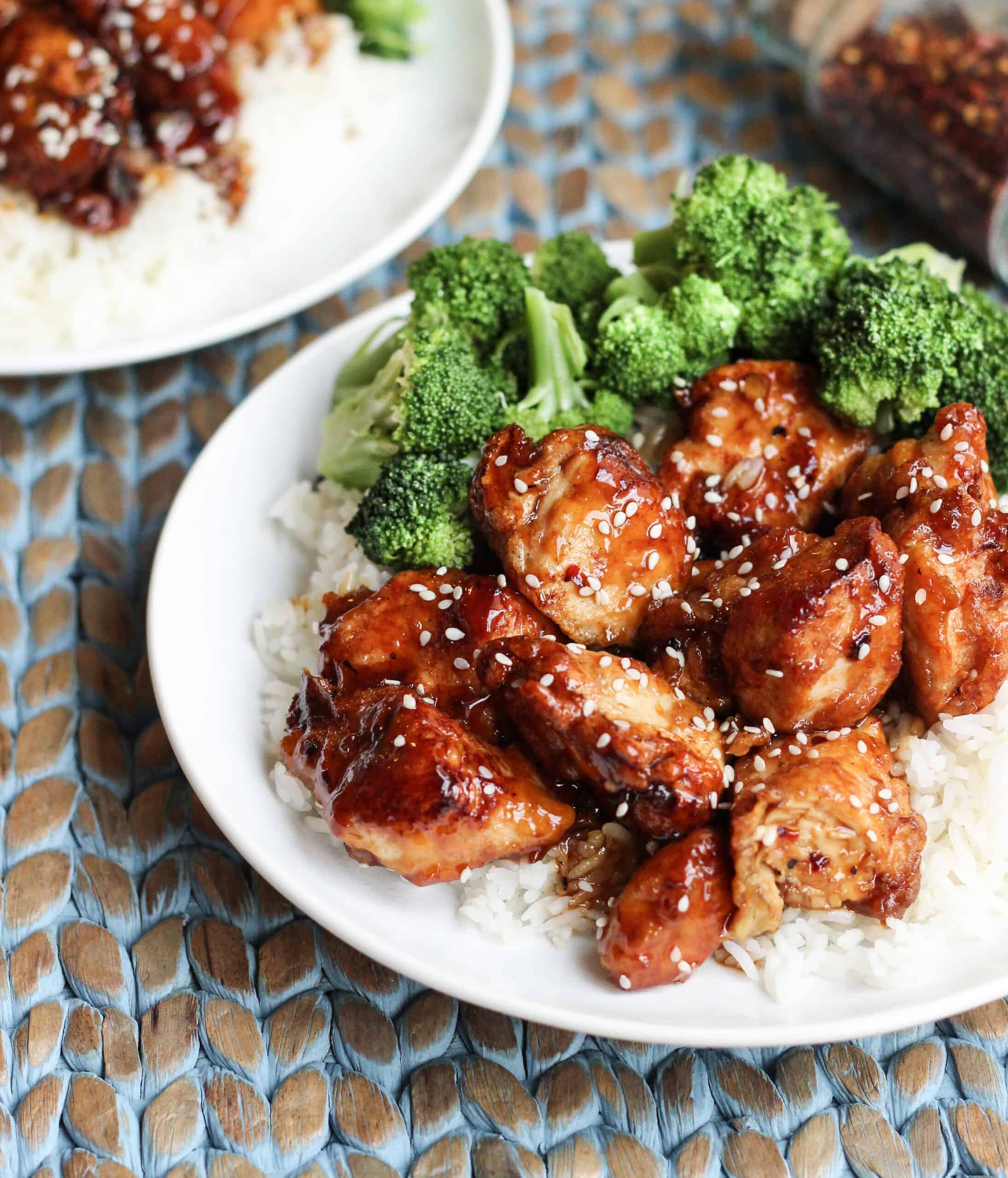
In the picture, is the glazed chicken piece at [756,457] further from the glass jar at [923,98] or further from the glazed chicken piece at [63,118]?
the glazed chicken piece at [63,118]

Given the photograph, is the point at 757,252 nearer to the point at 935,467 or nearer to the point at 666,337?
the point at 666,337

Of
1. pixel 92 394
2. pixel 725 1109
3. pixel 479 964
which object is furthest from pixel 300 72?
pixel 725 1109

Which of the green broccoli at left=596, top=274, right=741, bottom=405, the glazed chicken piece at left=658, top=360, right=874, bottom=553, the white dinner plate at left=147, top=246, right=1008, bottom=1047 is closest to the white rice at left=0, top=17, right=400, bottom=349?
the white dinner plate at left=147, top=246, right=1008, bottom=1047

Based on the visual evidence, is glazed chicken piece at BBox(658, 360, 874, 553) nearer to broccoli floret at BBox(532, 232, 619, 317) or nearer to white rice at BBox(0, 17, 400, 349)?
broccoli floret at BBox(532, 232, 619, 317)

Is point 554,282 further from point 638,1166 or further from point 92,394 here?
point 638,1166

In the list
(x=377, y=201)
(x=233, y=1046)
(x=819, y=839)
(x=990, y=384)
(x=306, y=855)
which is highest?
(x=990, y=384)

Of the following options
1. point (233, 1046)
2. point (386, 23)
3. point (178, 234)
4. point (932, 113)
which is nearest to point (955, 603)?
point (233, 1046)
